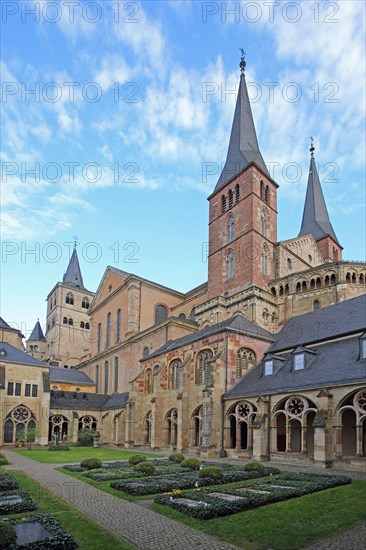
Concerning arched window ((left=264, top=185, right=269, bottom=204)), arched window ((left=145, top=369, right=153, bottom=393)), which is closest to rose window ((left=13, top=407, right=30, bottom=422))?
arched window ((left=145, top=369, right=153, bottom=393))

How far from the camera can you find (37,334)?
114 meters

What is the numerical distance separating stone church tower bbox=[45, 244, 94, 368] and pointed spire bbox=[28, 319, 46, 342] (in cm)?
674

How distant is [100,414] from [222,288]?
21622 mm

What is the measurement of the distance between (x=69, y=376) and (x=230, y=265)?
31259 millimetres

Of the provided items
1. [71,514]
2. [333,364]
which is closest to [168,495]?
[71,514]

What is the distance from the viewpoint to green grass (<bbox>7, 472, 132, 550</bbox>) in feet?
29.6

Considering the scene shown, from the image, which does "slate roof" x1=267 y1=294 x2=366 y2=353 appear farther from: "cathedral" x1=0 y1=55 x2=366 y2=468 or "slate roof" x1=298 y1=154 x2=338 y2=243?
"slate roof" x1=298 y1=154 x2=338 y2=243

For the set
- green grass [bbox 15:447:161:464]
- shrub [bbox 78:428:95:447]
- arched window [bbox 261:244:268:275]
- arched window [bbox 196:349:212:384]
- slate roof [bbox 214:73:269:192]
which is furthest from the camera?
slate roof [bbox 214:73:269:192]

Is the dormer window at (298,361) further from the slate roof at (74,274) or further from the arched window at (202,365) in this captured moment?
the slate roof at (74,274)

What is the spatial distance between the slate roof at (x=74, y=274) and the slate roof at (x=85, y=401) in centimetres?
5619

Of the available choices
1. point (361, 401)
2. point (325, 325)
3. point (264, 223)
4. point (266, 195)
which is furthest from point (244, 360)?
point (266, 195)

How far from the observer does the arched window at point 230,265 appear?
53.9 m

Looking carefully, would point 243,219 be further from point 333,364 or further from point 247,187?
point 333,364

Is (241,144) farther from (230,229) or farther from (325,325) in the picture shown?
(325,325)
